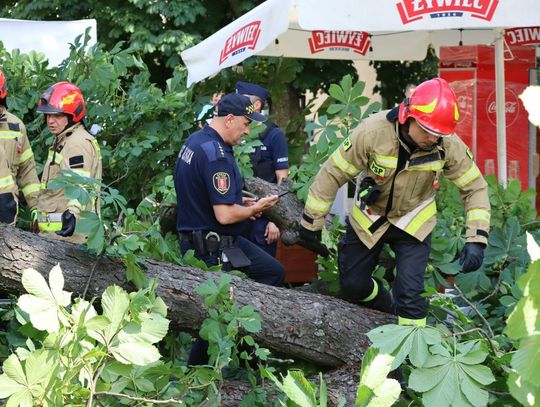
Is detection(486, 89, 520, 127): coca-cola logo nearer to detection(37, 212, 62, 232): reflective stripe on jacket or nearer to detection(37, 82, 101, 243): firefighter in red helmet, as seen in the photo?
detection(37, 82, 101, 243): firefighter in red helmet

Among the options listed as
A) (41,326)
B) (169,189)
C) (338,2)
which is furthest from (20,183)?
(41,326)

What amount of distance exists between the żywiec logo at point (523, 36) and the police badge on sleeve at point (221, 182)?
15.7 feet

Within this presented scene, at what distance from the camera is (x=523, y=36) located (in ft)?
28.8

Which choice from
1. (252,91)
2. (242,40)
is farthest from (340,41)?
(242,40)

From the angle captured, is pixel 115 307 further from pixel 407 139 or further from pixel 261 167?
pixel 261 167

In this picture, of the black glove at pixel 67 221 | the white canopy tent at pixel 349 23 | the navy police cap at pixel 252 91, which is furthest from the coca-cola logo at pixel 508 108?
the black glove at pixel 67 221

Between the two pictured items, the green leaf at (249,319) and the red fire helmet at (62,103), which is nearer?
the green leaf at (249,319)

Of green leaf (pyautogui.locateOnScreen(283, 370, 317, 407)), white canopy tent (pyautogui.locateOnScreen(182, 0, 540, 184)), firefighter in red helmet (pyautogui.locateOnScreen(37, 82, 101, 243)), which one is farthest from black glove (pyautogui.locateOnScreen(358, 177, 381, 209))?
green leaf (pyautogui.locateOnScreen(283, 370, 317, 407))

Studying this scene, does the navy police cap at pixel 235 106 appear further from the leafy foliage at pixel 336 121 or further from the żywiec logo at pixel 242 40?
the żywiec logo at pixel 242 40

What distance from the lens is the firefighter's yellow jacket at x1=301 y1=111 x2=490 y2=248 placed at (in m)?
4.45

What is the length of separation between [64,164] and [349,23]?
189 centimetres

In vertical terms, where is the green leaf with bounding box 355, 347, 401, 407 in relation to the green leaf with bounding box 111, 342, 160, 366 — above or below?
above

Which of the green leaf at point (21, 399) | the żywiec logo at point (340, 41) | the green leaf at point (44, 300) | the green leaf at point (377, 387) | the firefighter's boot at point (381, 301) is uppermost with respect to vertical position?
the żywiec logo at point (340, 41)

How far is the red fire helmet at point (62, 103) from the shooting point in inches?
216
